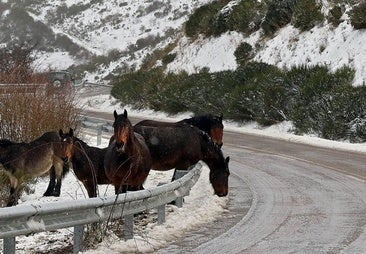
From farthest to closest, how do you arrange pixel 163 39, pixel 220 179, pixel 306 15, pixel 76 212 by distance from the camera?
pixel 163 39 → pixel 306 15 → pixel 220 179 → pixel 76 212

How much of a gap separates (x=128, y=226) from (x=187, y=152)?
3.81 metres

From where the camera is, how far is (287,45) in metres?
34.8

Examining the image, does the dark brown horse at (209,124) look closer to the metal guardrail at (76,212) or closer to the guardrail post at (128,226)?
the metal guardrail at (76,212)

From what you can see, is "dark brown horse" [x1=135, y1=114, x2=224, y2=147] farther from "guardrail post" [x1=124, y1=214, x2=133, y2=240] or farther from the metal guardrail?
"guardrail post" [x1=124, y1=214, x2=133, y2=240]

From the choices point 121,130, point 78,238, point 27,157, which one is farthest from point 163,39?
point 78,238

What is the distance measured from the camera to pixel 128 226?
28.5 feet

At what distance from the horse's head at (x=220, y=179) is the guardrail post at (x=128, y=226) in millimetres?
3669

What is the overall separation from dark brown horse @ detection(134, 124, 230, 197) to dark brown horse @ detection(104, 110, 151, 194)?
6.45 ft

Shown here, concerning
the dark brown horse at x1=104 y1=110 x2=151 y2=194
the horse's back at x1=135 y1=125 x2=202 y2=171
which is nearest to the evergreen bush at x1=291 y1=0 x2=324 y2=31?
the horse's back at x1=135 y1=125 x2=202 y2=171

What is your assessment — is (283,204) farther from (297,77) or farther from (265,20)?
(265,20)

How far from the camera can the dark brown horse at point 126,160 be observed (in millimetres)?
9250

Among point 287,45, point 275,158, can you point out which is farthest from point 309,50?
point 275,158

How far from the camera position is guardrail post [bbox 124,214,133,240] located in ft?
28.3

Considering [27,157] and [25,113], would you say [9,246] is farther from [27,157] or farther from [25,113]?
[25,113]
